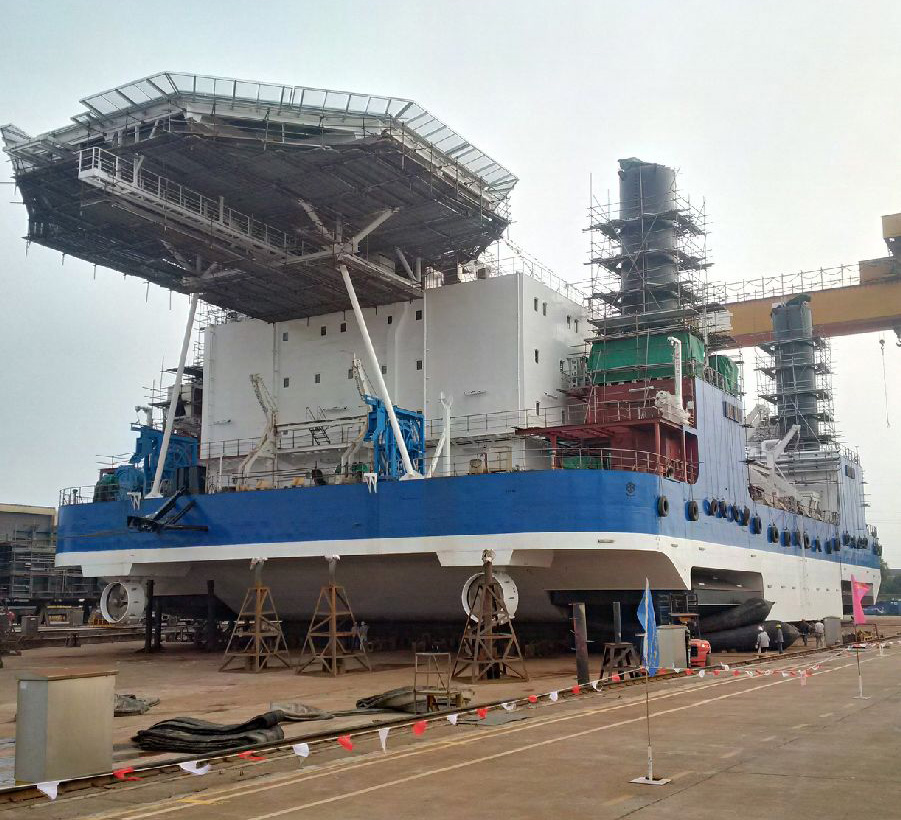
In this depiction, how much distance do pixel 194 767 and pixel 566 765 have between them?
3.99 meters

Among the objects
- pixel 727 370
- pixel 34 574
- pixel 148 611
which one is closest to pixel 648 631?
pixel 148 611

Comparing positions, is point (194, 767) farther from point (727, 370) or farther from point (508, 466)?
point (727, 370)

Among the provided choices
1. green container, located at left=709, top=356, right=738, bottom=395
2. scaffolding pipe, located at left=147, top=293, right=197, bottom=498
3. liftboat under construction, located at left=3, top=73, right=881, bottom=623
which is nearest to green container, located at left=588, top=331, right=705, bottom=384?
liftboat under construction, located at left=3, top=73, right=881, bottom=623

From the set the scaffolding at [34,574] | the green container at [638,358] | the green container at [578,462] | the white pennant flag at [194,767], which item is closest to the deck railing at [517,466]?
the green container at [578,462]

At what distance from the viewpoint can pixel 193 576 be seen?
3034 centimetres

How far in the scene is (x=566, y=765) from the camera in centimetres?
1048

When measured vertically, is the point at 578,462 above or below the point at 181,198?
below

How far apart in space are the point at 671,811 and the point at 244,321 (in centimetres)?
2785

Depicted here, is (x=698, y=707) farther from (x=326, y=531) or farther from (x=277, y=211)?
(x=277, y=211)

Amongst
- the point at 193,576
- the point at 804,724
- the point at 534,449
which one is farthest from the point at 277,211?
the point at 804,724

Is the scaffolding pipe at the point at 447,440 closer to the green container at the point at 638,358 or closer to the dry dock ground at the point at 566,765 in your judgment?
the green container at the point at 638,358

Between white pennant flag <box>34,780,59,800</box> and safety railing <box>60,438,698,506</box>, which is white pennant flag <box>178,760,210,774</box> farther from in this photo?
safety railing <box>60,438,698,506</box>

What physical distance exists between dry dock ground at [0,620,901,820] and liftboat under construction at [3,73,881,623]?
7.48m

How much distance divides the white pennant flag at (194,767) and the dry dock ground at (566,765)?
9 cm
